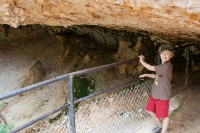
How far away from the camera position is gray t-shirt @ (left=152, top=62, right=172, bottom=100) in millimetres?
2736

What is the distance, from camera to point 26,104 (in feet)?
20.8

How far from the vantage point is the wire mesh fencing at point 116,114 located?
3.53m

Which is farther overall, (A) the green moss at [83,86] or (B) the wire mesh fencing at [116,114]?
(A) the green moss at [83,86]

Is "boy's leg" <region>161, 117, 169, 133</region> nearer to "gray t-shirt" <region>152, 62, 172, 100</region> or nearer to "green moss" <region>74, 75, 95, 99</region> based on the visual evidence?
"gray t-shirt" <region>152, 62, 172, 100</region>

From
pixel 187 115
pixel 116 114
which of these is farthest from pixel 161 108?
pixel 116 114

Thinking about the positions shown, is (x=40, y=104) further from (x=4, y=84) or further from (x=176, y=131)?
(x=176, y=131)

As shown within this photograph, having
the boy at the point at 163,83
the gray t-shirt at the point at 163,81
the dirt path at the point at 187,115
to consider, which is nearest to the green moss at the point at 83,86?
the dirt path at the point at 187,115

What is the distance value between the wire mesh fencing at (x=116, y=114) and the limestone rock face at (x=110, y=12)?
1113mm

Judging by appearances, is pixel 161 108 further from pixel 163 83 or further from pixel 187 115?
pixel 187 115

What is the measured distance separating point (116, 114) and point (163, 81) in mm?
1565

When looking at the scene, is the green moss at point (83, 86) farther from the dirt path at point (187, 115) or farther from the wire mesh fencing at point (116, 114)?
the dirt path at point (187, 115)

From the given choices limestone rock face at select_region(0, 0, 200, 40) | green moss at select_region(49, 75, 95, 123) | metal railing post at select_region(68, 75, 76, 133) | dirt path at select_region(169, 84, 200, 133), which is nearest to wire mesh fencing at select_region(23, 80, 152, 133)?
dirt path at select_region(169, 84, 200, 133)

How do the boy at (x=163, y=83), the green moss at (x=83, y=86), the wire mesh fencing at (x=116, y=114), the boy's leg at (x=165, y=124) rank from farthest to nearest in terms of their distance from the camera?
the green moss at (x=83, y=86), the wire mesh fencing at (x=116, y=114), the boy's leg at (x=165, y=124), the boy at (x=163, y=83)

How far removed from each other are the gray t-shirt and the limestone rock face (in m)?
0.61
